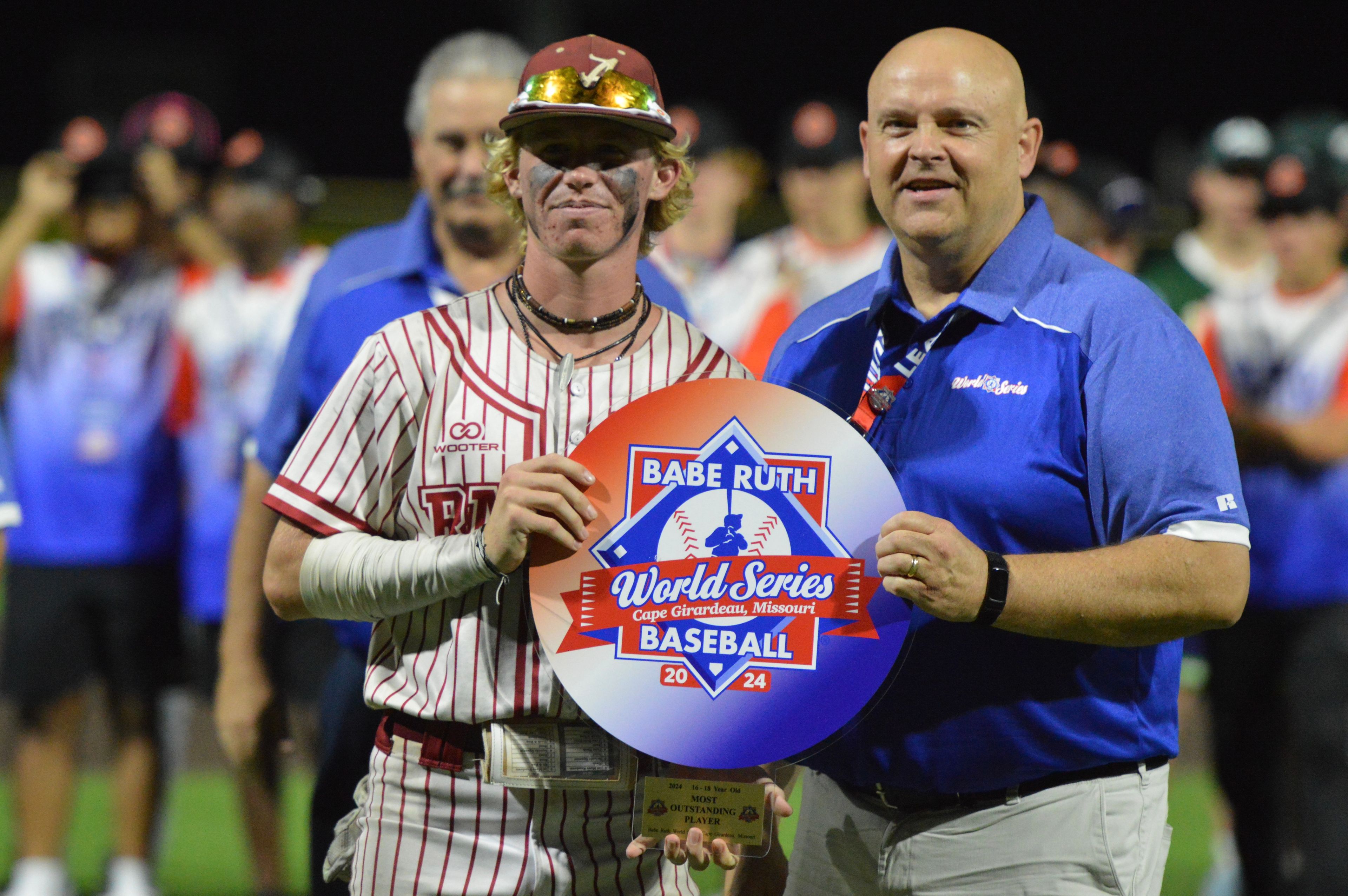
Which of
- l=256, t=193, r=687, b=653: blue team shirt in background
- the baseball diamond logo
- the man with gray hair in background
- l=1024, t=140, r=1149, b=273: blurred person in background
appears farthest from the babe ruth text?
l=1024, t=140, r=1149, b=273: blurred person in background

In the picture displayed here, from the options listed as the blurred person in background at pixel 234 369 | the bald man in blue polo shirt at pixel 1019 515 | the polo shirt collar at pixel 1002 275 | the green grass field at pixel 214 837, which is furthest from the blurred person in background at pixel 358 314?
the green grass field at pixel 214 837

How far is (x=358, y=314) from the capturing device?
10.9 ft

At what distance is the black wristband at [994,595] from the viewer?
220cm

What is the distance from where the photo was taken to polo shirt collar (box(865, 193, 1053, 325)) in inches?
98.2

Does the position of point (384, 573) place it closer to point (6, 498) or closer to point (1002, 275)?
point (1002, 275)

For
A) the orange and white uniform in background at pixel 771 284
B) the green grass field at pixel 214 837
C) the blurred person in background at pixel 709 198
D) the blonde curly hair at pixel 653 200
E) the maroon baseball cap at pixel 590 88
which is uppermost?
the blurred person in background at pixel 709 198

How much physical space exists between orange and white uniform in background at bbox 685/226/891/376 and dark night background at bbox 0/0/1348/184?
268 inches

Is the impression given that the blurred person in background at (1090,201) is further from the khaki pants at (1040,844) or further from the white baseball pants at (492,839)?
the white baseball pants at (492,839)

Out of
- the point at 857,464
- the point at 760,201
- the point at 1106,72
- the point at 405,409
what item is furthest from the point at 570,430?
the point at 1106,72

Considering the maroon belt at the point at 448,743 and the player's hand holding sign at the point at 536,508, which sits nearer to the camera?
the player's hand holding sign at the point at 536,508

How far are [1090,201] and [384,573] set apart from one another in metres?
3.21

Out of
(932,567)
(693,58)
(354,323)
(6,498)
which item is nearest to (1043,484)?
(932,567)

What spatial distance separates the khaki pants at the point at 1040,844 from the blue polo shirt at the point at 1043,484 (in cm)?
5

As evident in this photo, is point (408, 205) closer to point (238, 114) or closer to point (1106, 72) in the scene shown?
point (238, 114)
